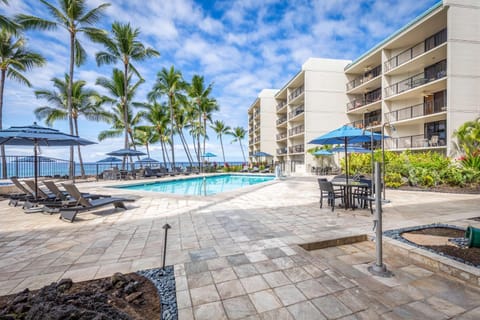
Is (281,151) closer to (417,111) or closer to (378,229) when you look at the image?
(417,111)

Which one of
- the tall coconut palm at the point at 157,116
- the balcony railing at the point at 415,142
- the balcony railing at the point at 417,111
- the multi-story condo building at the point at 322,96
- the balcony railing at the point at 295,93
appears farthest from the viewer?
the balcony railing at the point at 295,93

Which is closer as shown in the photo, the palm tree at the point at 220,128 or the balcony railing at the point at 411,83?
the balcony railing at the point at 411,83

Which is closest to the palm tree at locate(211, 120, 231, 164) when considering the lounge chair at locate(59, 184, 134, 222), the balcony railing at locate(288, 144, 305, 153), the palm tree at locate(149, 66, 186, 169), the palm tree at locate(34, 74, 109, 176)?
the palm tree at locate(149, 66, 186, 169)

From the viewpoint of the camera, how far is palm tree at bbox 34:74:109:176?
16.5 meters

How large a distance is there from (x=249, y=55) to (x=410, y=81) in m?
12.8

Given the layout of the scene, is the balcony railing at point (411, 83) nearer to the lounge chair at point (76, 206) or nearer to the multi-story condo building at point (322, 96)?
the multi-story condo building at point (322, 96)

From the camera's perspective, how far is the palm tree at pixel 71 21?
11.9m

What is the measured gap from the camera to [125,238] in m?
3.82

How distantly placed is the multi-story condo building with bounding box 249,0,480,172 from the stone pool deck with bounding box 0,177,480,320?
5478 mm

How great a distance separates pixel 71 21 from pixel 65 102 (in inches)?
281

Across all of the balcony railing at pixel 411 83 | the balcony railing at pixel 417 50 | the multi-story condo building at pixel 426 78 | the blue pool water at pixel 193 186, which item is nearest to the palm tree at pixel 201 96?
the blue pool water at pixel 193 186

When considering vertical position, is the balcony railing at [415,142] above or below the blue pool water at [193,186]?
above

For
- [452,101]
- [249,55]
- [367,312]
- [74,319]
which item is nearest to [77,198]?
[74,319]

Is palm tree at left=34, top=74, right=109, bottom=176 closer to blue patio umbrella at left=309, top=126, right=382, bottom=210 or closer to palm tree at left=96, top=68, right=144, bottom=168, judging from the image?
palm tree at left=96, top=68, right=144, bottom=168
